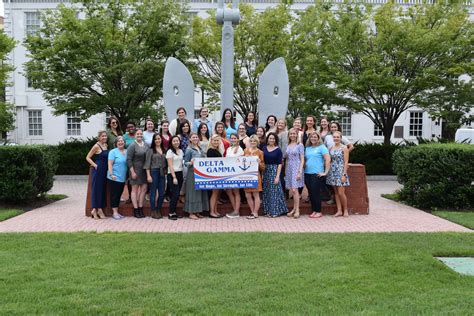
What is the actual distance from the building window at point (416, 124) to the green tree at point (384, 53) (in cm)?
1320

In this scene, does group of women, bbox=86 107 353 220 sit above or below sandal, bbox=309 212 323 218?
above

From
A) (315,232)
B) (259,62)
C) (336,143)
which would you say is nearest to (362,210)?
(336,143)

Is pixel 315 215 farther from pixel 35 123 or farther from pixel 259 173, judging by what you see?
pixel 35 123

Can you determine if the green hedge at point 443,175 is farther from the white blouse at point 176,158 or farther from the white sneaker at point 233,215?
the white blouse at point 176,158

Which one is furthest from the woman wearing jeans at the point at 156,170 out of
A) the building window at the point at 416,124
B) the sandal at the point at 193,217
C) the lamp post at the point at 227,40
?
the building window at the point at 416,124

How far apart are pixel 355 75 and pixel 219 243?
11.8m

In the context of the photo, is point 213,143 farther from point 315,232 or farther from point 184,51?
point 184,51

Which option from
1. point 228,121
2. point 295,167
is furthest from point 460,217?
point 228,121

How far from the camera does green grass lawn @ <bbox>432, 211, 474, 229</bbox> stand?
26.4ft

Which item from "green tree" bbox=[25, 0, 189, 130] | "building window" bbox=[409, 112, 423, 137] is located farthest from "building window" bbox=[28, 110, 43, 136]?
"building window" bbox=[409, 112, 423, 137]

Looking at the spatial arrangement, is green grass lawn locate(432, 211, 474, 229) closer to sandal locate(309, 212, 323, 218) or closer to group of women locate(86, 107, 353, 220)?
group of women locate(86, 107, 353, 220)

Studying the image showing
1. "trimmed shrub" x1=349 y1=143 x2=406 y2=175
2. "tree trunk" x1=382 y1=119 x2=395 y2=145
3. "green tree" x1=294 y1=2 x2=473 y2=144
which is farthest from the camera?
"tree trunk" x1=382 y1=119 x2=395 y2=145

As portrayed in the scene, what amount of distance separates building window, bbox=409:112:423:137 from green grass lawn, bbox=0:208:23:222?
2594 centimetres

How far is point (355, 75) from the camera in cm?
1669
